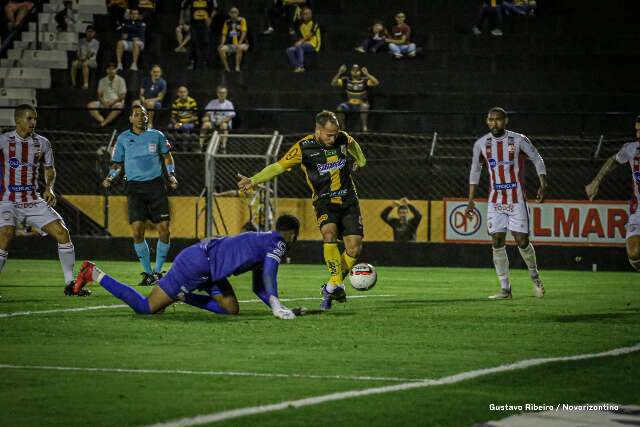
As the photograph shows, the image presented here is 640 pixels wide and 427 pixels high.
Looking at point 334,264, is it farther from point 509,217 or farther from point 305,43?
point 305,43

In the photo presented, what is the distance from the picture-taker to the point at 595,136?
24.4 metres

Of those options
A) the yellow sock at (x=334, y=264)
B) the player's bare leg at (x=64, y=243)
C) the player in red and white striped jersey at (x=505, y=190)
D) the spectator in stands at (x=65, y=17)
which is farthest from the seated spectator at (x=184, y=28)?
the yellow sock at (x=334, y=264)

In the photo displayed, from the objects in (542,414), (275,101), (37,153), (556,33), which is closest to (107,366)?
(542,414)

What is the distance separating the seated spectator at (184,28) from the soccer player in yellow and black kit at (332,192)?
17800 millimetres

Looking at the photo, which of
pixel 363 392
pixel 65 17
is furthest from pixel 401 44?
pixel 363 392

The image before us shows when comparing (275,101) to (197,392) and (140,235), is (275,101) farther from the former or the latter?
(197,392)

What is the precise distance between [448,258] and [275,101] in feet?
24.5

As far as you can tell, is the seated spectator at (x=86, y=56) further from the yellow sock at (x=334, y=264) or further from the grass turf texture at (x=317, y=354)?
the yellow sock at (x=334, y=264)

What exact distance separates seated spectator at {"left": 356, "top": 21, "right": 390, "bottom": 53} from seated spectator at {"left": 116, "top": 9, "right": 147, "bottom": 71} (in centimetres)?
551

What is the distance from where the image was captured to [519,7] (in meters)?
29.6

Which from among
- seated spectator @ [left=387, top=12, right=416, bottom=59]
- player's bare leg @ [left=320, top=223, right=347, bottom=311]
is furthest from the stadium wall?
player's bare leg @ [left=320, top=223, right=347, bottom=311]

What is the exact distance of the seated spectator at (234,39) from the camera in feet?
96.9

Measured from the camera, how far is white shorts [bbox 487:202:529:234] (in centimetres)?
1535

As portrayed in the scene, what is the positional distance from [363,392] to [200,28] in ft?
76.4
